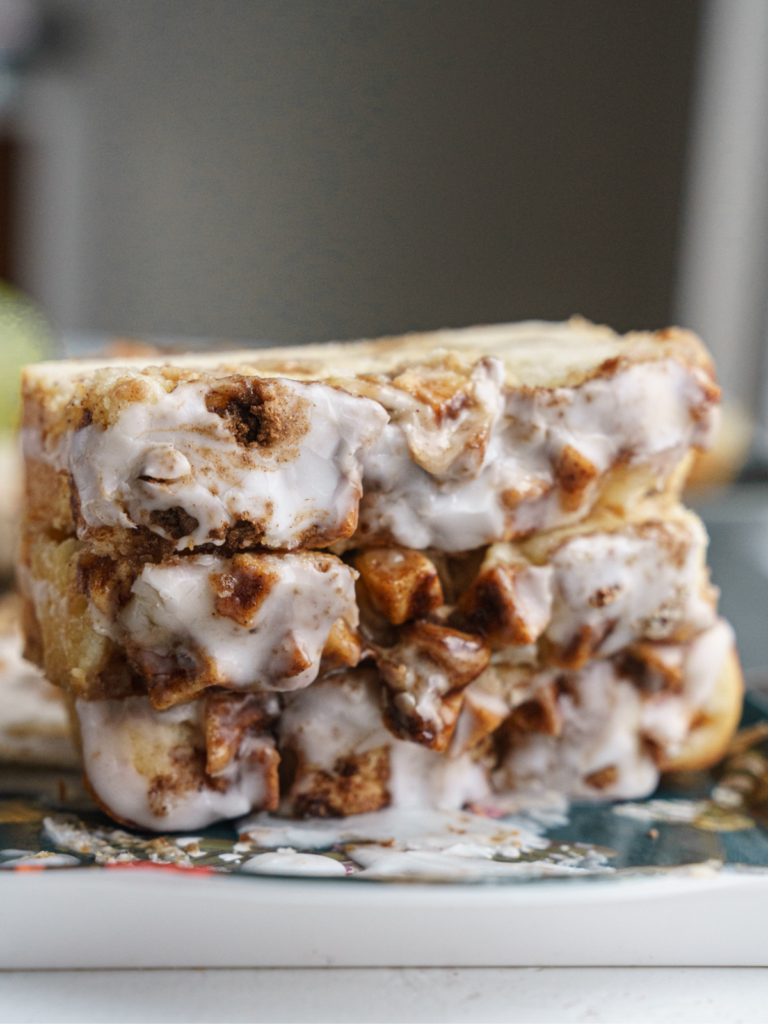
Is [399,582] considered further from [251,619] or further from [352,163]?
[352,163]

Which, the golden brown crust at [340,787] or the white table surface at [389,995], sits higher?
the golden brown crust at [340,787]

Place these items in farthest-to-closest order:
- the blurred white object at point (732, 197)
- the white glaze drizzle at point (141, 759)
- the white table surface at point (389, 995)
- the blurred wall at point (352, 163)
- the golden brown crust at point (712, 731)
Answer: the blurred wall at point (352, 163), the blurred white object at point (732, 197), the golden brown crust at point (712, 731), the white glaze drizzle at point (141, 759), the white table surface at point (389, 995)

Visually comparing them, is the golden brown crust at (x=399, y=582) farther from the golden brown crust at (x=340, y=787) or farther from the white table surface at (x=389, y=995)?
the white table surface at (x=389, y=995)

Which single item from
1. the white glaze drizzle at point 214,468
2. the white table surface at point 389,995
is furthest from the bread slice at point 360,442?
the white table surface at point 389,995

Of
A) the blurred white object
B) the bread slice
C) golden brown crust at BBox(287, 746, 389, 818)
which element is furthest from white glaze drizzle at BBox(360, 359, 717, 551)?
the blurred white object

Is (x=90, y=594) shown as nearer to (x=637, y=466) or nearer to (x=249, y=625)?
(x=249, y=625)

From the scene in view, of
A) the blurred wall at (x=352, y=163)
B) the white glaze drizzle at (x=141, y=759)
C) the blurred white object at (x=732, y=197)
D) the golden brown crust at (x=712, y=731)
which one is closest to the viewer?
the white glaze drizzle at (x=141, y=759)

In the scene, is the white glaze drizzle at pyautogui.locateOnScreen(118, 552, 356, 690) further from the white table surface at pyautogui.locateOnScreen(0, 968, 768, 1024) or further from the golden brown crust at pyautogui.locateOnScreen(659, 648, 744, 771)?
the golden brown crust at pyautogui.locateOnScreen(659, 648, 744, 771)
